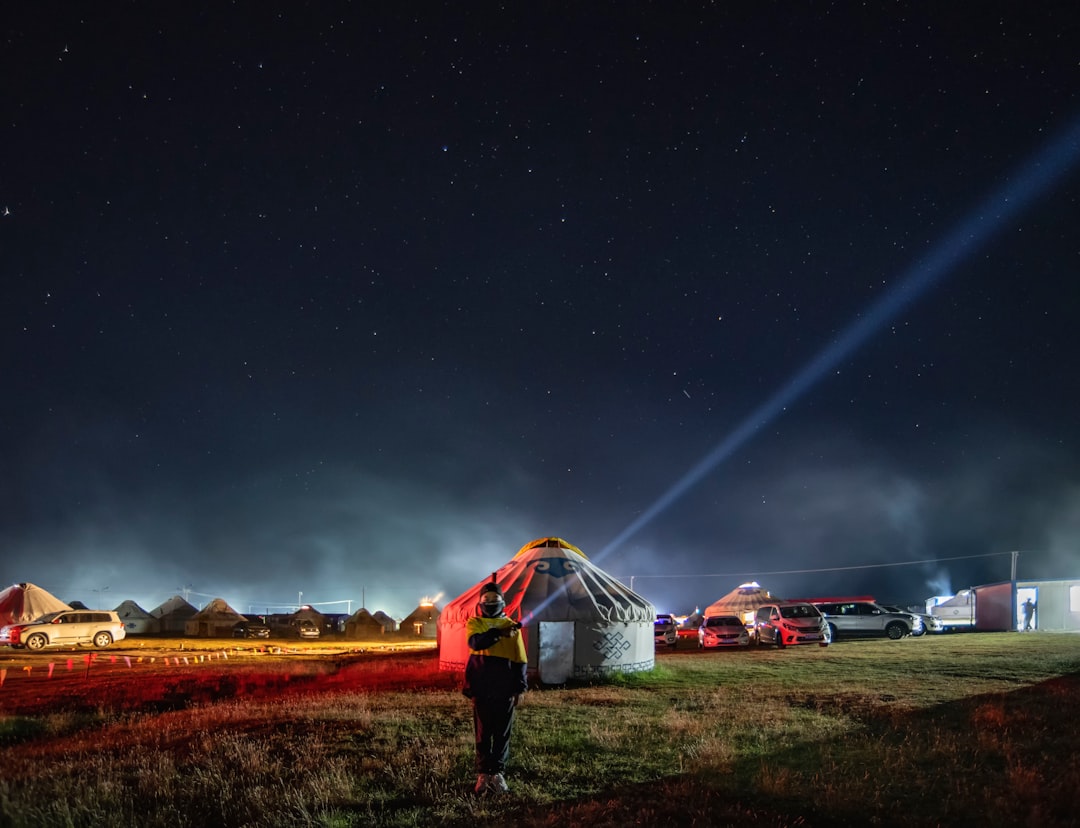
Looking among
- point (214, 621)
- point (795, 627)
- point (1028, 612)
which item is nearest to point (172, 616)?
point (214, 621)

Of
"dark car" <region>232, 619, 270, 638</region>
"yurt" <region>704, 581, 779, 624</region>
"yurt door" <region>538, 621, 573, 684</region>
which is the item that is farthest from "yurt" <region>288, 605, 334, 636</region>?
"yurt door" <region>538, 621, 573, 684</region>

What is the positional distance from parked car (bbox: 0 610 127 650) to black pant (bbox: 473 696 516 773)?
27536 mm

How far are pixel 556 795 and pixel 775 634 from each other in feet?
74.6

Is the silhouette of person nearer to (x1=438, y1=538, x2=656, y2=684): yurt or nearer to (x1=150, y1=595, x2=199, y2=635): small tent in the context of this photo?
(x1=438, y1=538, x2=656, y2=684): yurt

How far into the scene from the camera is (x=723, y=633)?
27141 mm

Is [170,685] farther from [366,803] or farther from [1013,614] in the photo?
[1013,614]

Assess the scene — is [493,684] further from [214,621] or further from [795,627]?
[214,621]

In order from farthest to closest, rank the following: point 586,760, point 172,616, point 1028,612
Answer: point 172,616 < point 1028,612 < point 586,760

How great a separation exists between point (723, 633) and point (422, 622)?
2690cm

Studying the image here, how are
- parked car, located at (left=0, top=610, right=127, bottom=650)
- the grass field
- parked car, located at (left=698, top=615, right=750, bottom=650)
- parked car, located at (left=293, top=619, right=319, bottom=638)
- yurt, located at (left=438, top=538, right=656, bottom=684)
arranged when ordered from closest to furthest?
1. the grass field
2. yurt, located at (left=438, top=538, right=656, bottom=684)
3. parked car, located at (left=0, top=610, right=127, bottom=650)
4. parked car, located at (left=698, top=615, right=750, bottom=650)
5. parked car, located at (left=293, top=619, right=319, bottom=638)

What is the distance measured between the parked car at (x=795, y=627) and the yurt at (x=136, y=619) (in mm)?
42798

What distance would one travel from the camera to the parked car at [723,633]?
88.7 feet

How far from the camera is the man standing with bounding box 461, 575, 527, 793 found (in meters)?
5.79

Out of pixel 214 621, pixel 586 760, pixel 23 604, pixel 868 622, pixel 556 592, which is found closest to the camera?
pixel 586 760
